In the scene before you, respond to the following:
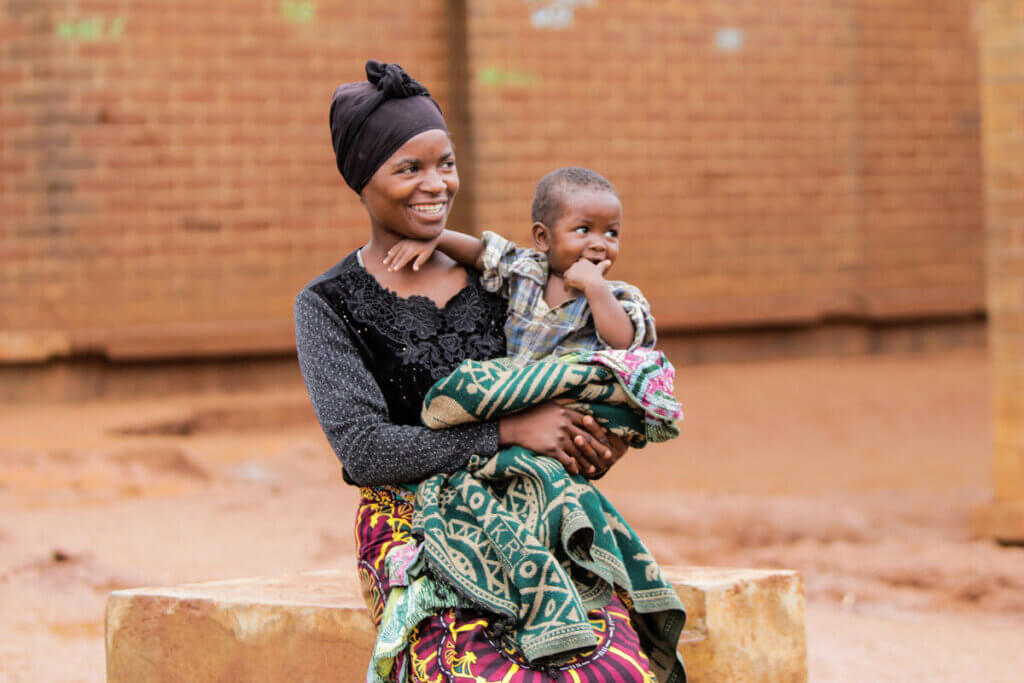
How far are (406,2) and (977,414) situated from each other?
5.92 m

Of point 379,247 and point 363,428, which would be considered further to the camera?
point 379,247

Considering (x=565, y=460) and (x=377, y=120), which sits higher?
(x=377, y=120)

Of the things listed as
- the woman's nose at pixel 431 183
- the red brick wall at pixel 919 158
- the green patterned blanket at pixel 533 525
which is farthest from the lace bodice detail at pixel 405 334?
the red brick wall at pixel 919 158

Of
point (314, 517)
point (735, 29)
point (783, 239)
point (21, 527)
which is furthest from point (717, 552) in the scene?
point (735, 29)

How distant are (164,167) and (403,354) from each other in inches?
298

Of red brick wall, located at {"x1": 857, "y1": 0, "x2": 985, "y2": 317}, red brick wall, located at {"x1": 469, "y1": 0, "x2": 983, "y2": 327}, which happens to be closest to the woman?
red brick wall, located at {"x1": 469, "y1": 0, "x2": 983, "y2": 327}

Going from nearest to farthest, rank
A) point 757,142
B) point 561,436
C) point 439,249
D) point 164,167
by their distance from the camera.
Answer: point 561,436 < point 439,249 < point 164,167 < point 757,142

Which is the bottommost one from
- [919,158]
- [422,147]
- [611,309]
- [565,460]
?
[565,460]

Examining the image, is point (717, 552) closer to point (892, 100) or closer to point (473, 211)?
point (473, 211)

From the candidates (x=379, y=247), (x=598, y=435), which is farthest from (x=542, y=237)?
(x=598, y=435)

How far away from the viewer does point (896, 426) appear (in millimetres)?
10133

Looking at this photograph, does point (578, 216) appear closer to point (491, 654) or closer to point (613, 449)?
point (613, 449)

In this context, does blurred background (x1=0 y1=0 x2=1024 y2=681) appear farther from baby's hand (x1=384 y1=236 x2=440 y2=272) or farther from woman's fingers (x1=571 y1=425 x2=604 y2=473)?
woman's fingers (x1=571 y1=425 x2=604 y2=473)

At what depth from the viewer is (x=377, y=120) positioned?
268 centimetres
